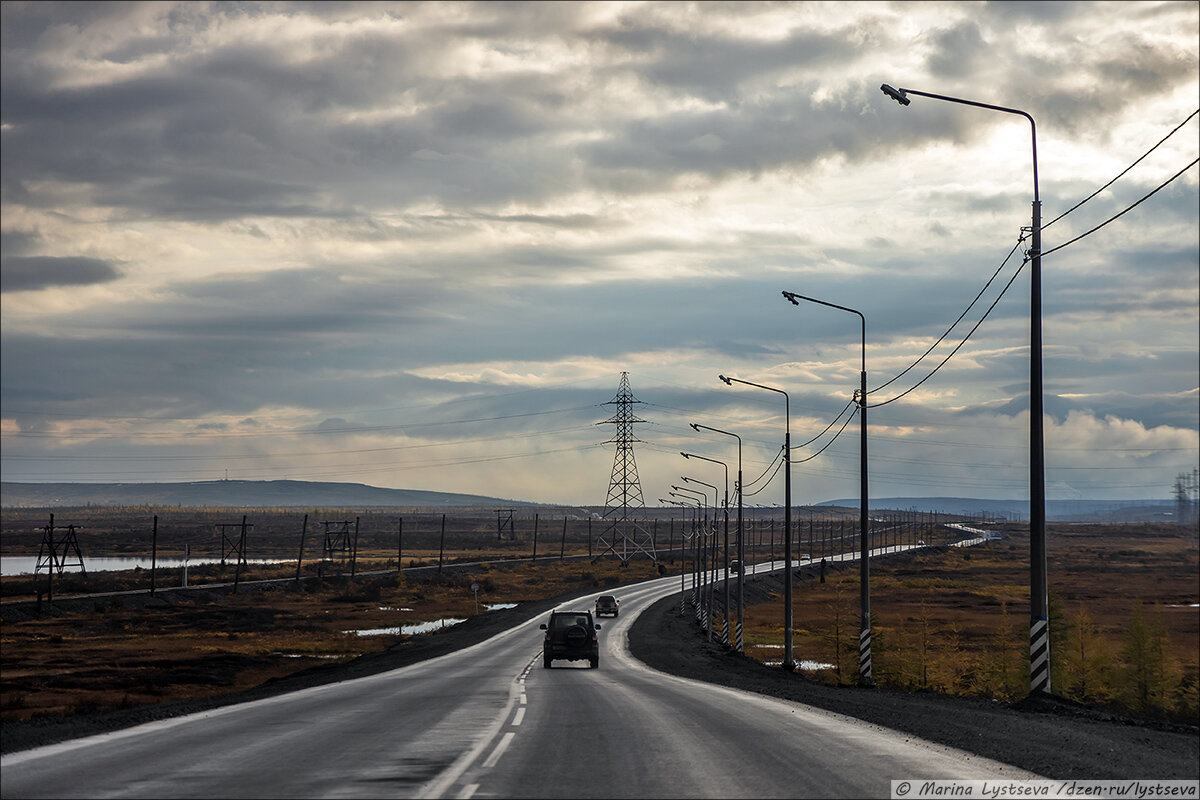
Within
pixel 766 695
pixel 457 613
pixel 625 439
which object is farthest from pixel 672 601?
pixel 766 695

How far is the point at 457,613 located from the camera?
95.8 meters

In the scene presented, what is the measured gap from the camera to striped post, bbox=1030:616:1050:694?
2223 cm

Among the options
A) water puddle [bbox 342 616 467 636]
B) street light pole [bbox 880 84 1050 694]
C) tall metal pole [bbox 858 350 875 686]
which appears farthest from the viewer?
water puddle [bbox 342 616 467 636]

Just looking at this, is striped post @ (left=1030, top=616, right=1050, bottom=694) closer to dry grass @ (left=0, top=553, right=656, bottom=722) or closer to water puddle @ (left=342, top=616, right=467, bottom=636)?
dry grass @ (left=0, top=553, right=656, bottom=722)

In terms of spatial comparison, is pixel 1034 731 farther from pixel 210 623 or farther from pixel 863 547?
pixel 210 623

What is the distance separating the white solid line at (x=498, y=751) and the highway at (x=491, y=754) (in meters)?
0.04

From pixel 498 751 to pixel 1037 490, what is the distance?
1319 centimetres

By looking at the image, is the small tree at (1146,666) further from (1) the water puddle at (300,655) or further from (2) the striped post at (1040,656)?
(2) the striped post at (1040,656)

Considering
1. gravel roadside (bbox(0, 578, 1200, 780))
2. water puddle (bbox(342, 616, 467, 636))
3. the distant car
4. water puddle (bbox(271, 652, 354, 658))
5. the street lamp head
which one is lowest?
water puddle (bbox(342, 616, 467, 636))

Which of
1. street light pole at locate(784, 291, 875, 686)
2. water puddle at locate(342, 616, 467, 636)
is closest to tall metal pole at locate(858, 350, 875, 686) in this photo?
street light pole at locate(784, 291, 875, 686)

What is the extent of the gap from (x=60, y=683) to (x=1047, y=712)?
1754 inches

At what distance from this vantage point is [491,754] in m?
13.9

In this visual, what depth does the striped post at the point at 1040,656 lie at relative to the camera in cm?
2223

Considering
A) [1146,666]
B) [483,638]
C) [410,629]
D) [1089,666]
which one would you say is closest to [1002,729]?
[483,638]
